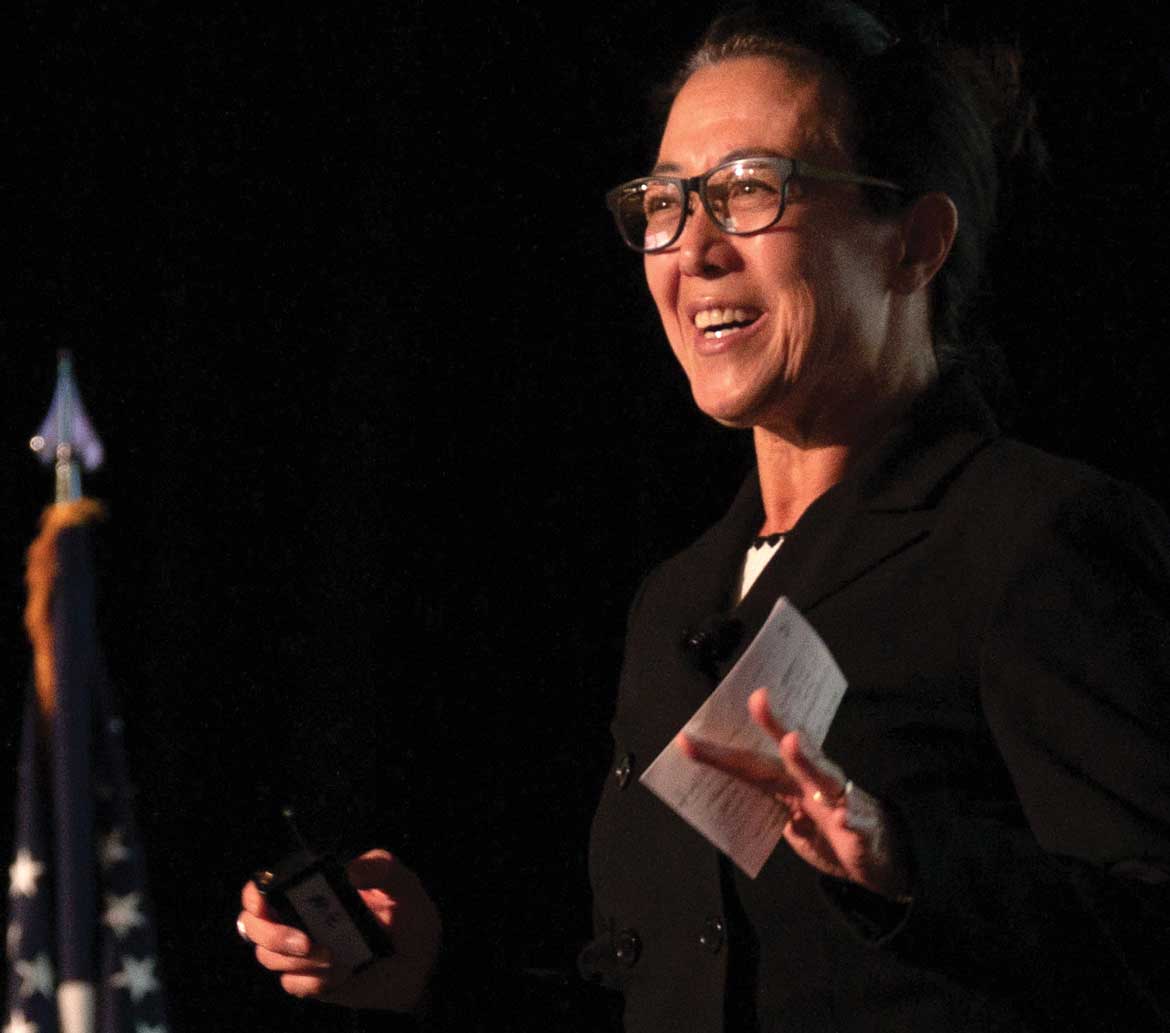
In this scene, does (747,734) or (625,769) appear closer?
(747,734)

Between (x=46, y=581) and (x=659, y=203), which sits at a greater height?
(x=659, y=203)

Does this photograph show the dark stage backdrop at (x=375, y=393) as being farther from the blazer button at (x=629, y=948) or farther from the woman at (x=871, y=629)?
the blazer button at (x=629, y=948)

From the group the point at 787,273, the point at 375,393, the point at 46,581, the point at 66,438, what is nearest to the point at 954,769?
the point at 787,273

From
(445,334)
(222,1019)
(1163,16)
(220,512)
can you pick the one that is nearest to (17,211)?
(220,512)

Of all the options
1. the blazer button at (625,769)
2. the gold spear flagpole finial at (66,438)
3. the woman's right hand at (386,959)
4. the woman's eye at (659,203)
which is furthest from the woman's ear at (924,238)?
the gold spear flagpole finial at (66,438)

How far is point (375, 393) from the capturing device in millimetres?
2855

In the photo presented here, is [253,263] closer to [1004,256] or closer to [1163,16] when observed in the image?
[1004,256]

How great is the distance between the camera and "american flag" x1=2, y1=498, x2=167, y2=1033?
290 cm

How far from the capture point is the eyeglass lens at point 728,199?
1492 millimetres

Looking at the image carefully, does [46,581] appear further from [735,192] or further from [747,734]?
[747,734]

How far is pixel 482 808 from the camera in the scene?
2.91 metres

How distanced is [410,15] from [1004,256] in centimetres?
135

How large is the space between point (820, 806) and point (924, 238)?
0.82 m

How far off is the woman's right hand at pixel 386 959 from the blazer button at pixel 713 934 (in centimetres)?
46
